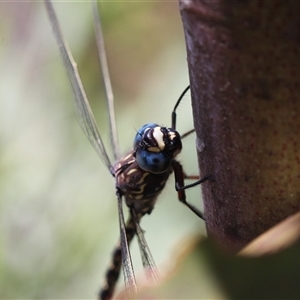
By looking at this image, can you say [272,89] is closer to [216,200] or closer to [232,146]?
[232,146]

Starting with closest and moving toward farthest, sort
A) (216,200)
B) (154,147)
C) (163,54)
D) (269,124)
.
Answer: (269,124), (216,200), (154,147), (163,54)

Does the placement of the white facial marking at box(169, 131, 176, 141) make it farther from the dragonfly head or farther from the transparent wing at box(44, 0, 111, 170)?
the transparent wing at box(44, 0, 111, 170)

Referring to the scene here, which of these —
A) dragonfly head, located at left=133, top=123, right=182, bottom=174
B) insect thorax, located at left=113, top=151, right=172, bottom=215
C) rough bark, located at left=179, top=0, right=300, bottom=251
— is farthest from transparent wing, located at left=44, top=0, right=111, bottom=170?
rough bark, located at left=179, top=0, right=300, bottom=251

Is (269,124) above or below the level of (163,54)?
below

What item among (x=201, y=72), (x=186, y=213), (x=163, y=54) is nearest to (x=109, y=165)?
(x=186, y=213)

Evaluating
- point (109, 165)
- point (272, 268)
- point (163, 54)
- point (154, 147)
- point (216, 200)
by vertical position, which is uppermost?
point (163, 54)

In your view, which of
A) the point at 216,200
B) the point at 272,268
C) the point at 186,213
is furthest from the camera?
the point at 186,213
